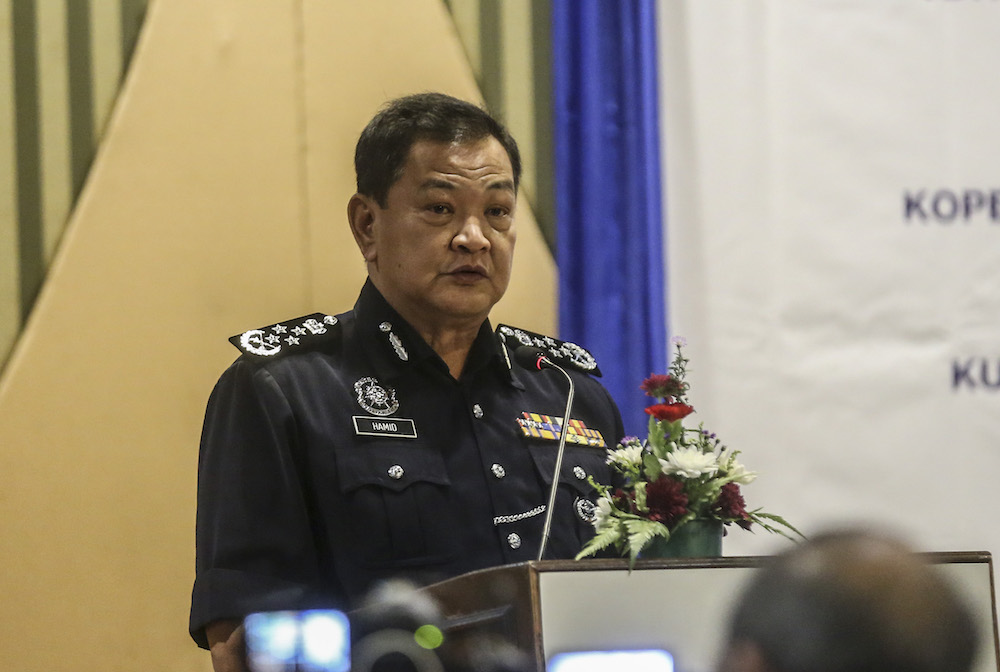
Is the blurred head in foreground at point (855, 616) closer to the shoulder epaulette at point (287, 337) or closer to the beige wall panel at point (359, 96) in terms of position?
the shoulder epaulette at point (287, 337)

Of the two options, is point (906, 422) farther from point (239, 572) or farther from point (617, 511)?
point (239, 572)

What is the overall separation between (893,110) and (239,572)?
1.95 metres

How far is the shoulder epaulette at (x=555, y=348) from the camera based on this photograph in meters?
2.42

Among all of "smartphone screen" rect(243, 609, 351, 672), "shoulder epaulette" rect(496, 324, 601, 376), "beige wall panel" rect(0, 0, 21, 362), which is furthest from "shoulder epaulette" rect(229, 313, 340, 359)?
"smartphone screen" rect(243, 609, 351, 672)

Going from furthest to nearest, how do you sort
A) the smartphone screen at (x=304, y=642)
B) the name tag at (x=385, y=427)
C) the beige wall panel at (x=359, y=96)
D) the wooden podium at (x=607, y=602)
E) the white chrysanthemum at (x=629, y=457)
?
the beige wall panel at (x=359, y=96)
the name tag at (x=385, y=427)
the white chrysanthemum at (x=629, y=457)
the wooden podium at (x=607, y=602)
the smartphone screen at (x=304, y=642)

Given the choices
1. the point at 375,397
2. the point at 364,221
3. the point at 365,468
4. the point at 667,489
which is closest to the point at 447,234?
the point at 364,221

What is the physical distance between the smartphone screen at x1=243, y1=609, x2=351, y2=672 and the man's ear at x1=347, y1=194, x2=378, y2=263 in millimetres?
1515

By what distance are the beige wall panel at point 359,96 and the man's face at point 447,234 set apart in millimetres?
547

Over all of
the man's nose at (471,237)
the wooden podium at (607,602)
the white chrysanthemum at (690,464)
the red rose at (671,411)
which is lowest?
the wooden podium at (607,602)

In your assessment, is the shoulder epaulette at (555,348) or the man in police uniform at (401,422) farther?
the shoulder epaulette at (555,348)

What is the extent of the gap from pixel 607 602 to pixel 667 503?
28 cm

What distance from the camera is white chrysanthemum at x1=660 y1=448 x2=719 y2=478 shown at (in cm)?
170

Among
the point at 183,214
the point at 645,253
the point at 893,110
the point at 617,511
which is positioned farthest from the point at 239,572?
the point at 893,110

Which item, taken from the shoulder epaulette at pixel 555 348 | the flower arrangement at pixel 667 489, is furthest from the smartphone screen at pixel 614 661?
the shoulder epaulette at pixel 555 348
